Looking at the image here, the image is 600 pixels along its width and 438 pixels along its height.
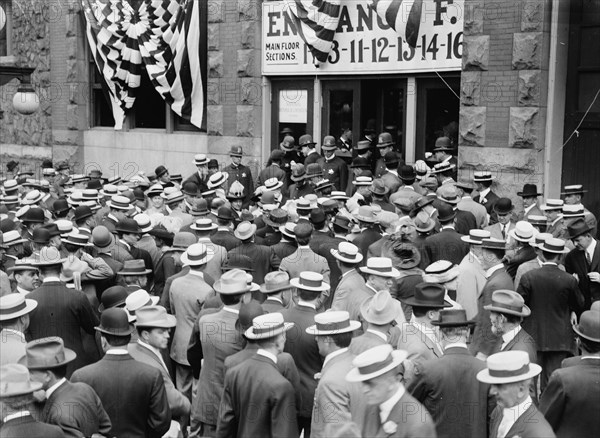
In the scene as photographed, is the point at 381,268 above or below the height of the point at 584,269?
above

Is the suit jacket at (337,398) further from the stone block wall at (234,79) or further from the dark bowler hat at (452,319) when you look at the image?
the stone block wall at (234,79)

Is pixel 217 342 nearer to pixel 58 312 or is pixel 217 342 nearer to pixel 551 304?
pixel 58 312

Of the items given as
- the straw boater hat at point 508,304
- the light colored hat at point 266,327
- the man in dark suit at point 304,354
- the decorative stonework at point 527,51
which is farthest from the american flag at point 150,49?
the light colored hat at point 266,327

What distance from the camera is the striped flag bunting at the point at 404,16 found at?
1505 cm

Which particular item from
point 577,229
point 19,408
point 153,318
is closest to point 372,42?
point 577,229

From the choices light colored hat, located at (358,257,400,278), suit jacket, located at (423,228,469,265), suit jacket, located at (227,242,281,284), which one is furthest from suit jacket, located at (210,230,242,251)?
light colored hat, located at (358,257,400,278)

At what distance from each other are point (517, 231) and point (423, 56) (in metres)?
6.79

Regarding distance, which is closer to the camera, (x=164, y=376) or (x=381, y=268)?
(x=164, y=376)

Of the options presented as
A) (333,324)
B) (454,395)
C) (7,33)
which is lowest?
(454,395)

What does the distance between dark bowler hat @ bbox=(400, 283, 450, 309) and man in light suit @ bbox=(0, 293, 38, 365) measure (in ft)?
10.8

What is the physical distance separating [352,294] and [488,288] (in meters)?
1.36

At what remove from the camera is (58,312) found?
7.96m

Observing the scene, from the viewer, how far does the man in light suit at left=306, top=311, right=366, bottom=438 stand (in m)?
5.74

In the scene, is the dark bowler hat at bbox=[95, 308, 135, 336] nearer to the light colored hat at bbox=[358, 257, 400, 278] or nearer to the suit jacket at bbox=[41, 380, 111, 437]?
the suit jacket at bbox=[41, 380, 111, 437]
